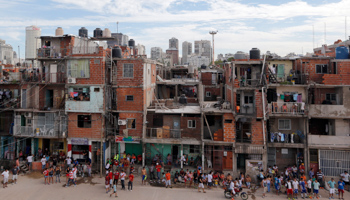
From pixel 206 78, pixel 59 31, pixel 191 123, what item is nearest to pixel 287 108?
pixel 191 123

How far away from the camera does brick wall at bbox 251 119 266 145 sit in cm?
2403

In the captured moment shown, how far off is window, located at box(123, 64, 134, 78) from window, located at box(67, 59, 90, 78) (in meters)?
3.69

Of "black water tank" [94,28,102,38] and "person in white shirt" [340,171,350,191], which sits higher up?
"black water tank" [94,28,102,38]

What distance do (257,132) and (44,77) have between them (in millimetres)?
23886

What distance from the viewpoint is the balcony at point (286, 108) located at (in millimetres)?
23922

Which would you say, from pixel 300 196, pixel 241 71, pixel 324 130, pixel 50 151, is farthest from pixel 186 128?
pixel 50 151

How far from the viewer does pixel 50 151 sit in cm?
2844

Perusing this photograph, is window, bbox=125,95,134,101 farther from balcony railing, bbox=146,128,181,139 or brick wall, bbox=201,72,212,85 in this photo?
brick wall, bbox=201,72,212,85

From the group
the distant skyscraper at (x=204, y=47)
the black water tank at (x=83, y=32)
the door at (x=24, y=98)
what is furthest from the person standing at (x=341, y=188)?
the distant skyscraper at (x=204, y=47)

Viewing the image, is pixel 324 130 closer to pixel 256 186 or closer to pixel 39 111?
pixel 256 186

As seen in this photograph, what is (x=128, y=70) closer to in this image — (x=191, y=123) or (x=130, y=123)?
(x=130, y=123)

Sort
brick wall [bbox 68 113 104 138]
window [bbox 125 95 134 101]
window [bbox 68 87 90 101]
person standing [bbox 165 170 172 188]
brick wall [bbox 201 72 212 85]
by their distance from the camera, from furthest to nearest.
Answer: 1. brick wall [bbox 201 72 212 85]
2. window [bbox 125 95 134 101]
3. window [bbox 68 87 90 101]
4. brick wall [bbox 68 113 104 138]
5. person standing [bbox 165 170 172 188]

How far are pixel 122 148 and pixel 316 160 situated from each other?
64.8 feet

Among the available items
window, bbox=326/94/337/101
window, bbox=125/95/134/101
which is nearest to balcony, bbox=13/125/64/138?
window, bbox=125/95/134/101
